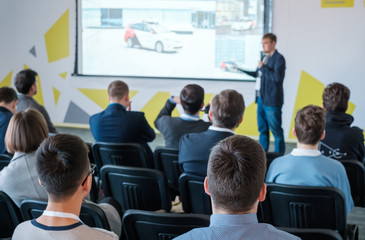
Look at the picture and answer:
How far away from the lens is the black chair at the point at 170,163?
3.41 m

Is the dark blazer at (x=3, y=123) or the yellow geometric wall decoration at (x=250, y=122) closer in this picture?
the dark blazer at (x=3, y=123)

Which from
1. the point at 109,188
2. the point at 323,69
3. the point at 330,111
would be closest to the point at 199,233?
the point at 109,188

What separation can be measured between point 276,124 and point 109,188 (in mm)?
3227

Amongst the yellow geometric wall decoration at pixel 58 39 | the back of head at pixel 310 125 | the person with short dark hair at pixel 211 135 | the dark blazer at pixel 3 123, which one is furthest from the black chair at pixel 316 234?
the yellow geometric wall decoration at pixel 58 39

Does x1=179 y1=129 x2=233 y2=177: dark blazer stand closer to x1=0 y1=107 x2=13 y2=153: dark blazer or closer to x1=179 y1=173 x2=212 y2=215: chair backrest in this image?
x1=179 y1=173 x2=212 y2=215: chair backrest

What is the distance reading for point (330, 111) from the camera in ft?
11.6

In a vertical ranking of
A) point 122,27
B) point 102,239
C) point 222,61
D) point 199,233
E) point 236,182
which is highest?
point 122,27

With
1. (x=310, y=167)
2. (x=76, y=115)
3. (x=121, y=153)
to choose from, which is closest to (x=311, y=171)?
(x=310, y=167)

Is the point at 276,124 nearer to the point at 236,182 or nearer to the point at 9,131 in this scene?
the point at 9,131

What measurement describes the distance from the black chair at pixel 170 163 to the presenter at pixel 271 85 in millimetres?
2547

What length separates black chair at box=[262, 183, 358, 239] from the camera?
2352 millimetres

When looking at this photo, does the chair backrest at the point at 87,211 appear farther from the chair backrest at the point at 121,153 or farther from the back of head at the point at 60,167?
the chair backrest at the point at 121,153

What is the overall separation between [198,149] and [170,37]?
4639 mm

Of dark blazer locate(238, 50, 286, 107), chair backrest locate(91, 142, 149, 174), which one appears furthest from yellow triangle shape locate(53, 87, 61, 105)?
chair backrest locate(91, 142, 149, 174)
